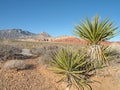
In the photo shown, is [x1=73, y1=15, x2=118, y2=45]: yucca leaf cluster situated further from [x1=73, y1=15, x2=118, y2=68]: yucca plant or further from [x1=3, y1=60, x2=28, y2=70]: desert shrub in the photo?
[x1=3, y1=60, x2=28, y2=70]: desert shrub

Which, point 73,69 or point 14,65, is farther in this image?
point 14,65

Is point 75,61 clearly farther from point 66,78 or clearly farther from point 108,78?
point 108,78

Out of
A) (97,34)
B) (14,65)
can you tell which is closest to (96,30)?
(97,34)

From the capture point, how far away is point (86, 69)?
1151 centimetres

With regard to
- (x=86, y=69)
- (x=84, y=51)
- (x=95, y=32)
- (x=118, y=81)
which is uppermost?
(x=95, y=32)

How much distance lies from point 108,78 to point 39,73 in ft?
12.7

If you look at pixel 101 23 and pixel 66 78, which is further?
pixel 101 23

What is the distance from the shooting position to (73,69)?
36.1 ft

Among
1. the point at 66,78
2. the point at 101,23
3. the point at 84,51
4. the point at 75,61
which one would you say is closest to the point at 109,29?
the point at 101,23

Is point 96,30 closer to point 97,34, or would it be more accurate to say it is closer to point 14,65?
point 97,34

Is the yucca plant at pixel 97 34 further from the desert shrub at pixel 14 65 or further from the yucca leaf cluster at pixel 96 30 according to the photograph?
the desert shrub at pixel 14 65

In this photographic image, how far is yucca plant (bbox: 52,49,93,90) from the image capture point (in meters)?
10.9

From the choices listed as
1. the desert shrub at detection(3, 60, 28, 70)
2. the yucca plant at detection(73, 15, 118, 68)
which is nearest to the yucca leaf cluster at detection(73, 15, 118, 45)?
the yucca plant at detection(73, 15, 118, 68)

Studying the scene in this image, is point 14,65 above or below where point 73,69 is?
above
